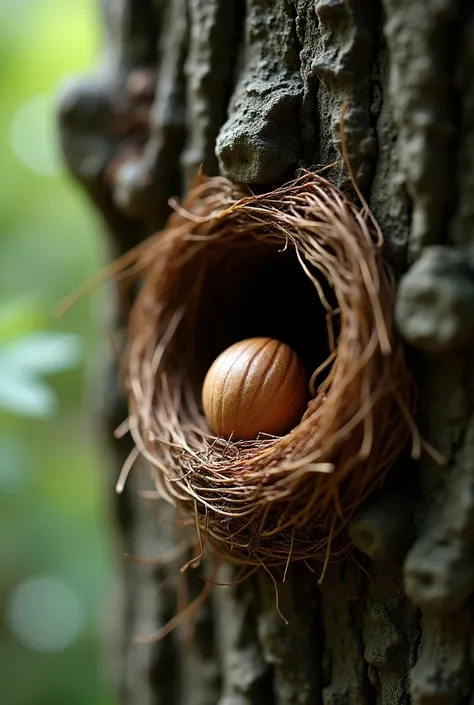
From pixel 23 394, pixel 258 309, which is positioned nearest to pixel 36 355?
pixel 23 394

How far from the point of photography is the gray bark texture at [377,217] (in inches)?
24.5

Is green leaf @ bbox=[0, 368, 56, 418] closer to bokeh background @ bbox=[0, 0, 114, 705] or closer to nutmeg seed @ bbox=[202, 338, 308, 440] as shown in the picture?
nutmeg seed @ bbox=[202, 338, 308, 440]

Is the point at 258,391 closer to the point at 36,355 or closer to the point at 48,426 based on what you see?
the point at 36,355

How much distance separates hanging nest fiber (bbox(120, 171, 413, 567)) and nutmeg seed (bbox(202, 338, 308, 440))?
25mm

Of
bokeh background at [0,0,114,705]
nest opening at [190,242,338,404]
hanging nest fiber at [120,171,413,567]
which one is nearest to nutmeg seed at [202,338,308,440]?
hanging nest fiber at [120,171,413,567]

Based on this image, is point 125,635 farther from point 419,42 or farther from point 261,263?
point 419,42

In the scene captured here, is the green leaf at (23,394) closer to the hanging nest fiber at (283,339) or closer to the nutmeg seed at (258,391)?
the hanging nest fiber at (283,339)

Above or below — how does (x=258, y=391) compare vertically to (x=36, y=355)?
below

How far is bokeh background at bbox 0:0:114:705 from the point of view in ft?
6.49

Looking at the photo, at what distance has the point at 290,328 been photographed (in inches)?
41.0

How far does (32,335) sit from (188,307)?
0.32m

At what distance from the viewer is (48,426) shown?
2.24 metres

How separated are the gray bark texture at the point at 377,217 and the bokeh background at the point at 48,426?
88 centimetres

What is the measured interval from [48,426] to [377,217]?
1741mm
